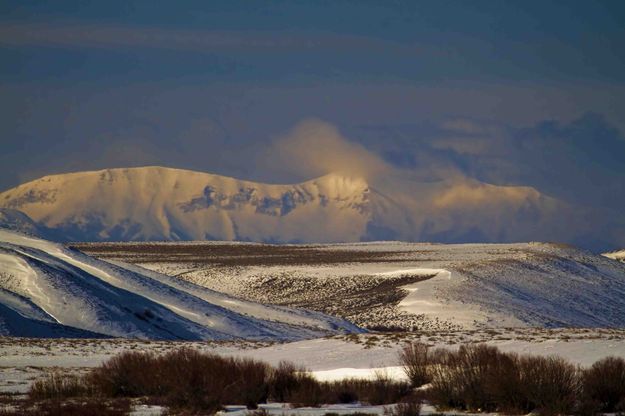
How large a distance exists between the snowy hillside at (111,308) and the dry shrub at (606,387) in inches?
1347

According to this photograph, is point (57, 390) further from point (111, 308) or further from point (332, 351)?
point (111, 308)

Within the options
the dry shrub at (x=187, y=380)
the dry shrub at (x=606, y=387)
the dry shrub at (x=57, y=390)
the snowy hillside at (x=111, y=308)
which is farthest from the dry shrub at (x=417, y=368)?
the snowy hillside at (x=111, y=308)

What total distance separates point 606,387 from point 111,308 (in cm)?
3932

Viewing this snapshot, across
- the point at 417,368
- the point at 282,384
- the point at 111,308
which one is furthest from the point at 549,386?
the point at 111,308

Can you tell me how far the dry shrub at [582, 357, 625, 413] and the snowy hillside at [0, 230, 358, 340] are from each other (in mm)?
34214

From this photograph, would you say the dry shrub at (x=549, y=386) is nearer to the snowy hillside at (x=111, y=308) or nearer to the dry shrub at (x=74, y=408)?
the dry shrub at (x=74, y=408)

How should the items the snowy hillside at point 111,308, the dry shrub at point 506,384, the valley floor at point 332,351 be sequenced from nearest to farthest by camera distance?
the dry shrub at point 506,384, the valley floor at point 332,351, the snowy hillside at point 111,308

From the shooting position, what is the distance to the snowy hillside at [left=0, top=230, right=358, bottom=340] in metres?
56.6

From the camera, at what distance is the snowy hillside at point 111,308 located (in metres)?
56.6

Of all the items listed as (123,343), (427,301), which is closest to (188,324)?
(123,343)

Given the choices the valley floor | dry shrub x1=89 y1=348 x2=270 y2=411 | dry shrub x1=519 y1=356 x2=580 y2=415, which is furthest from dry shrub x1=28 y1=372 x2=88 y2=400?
dry shrub x1=519 y1=356 x2=580 y2=415

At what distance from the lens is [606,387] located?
24297 mm

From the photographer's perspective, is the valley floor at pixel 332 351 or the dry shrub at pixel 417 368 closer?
the dry shrub at pixel 417 368

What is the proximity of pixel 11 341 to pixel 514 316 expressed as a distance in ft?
129
